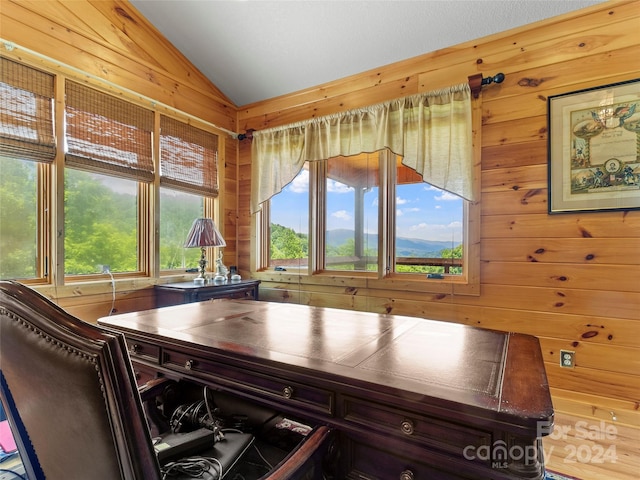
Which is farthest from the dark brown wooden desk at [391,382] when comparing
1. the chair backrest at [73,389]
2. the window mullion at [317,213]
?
the window mullion at [317,213]

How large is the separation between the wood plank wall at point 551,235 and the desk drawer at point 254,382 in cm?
182

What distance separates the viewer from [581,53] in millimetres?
2076

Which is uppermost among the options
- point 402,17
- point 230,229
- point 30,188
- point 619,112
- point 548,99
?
point 402,17

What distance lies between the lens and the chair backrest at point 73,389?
0.55 metres

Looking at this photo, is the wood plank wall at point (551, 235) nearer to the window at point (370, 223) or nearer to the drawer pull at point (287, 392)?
the window at point (370, 223)

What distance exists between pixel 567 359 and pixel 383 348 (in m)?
1.75

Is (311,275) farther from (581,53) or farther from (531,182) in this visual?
(581,53)

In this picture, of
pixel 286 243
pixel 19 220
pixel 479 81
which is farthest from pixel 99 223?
pixel 479 81

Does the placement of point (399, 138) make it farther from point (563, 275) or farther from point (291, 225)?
point (563, 275)

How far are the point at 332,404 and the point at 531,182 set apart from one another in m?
2.07

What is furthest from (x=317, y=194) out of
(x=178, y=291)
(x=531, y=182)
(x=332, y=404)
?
(x=332, y=404)

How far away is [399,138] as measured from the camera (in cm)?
260

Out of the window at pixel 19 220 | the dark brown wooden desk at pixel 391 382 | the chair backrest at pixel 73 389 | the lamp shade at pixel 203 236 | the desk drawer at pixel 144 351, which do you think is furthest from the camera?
the lamp shade at pixel 203 236

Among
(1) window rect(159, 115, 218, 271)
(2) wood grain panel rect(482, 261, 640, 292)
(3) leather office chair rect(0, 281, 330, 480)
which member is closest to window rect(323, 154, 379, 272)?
(2) wood grain panel rect(482, 261, 640, 292)
